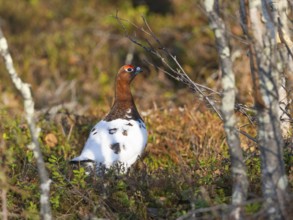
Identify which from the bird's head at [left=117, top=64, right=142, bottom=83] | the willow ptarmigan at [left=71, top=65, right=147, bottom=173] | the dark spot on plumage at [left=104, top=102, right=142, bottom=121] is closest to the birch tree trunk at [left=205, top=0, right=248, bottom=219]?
the willow ptarmigan at [left=71, top=65, right=147, bottom=173]

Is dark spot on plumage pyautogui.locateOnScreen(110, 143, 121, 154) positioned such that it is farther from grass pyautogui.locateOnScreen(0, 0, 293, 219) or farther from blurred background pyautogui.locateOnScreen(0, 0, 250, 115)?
blurred background pyautogui.locateOnScreen(0, 0, 250, 115)

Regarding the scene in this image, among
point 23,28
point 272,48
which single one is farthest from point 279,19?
point 23,28

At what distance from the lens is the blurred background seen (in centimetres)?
968

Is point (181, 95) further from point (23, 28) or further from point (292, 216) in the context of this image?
point (292, 216)

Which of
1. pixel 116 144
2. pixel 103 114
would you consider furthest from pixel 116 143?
pixel 103 114

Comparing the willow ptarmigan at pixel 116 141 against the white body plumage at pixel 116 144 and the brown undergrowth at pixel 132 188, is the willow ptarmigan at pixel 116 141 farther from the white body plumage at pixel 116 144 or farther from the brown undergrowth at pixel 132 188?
the brown undergrowth at pixel 132 188

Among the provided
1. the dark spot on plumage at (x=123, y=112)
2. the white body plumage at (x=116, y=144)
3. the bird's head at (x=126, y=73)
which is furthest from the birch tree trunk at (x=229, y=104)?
the bird's head at (x=126, y=73)

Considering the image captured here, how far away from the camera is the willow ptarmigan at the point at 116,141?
5172mm

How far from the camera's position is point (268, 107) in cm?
353

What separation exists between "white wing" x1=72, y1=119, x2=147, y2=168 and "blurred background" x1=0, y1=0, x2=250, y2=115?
127 inches

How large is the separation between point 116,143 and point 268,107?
1.91m

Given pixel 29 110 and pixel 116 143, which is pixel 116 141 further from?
pixel 29 110

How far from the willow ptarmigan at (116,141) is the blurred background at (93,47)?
3115 mm

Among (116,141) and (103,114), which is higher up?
(103,114)
